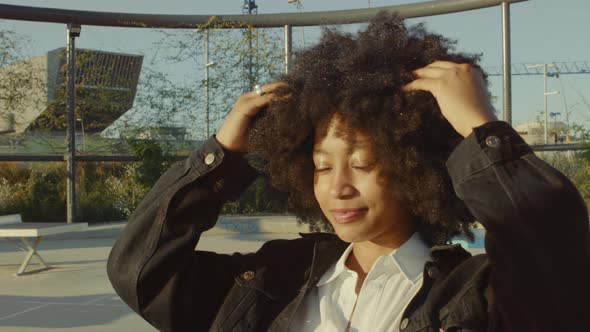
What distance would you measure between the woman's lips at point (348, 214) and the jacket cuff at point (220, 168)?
375 mm

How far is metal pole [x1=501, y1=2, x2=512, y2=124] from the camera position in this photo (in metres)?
7.15

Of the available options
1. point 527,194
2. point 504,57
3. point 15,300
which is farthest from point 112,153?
point 527,194

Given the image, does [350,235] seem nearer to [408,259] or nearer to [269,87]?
[408,259]

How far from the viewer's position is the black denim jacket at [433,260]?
138 cm

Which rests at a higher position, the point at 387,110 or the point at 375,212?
the point at 387,110

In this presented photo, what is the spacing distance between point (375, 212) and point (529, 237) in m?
0.43

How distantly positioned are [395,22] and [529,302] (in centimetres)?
82

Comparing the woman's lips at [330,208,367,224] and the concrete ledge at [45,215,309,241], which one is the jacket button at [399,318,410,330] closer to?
the woman's lips at [330,208,367,224]

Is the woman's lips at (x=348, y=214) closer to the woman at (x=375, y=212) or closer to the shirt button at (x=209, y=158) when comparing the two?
the woman at (x=375, y=212)

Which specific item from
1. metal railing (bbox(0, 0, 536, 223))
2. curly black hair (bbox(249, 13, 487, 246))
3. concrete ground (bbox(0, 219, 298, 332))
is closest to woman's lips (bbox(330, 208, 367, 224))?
curly black hair (bbox(249, 13, 487, 246))

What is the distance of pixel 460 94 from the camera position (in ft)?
5.18

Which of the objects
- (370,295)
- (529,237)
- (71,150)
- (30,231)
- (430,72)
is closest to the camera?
(529,237)

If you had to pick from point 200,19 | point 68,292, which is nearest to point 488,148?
point 68,292

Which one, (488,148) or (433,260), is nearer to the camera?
(488,148)
